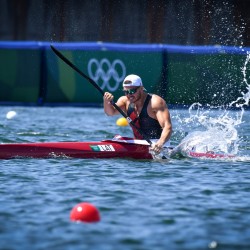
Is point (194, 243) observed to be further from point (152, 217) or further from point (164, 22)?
point (164, 22)

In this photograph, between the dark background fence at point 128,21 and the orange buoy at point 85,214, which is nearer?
the orange buoy at point 85,214

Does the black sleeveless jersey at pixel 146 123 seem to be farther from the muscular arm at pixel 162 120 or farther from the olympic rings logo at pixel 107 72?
the olympic rings logo at pixel 107 72

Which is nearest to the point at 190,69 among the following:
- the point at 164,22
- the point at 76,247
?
the point at 164,22

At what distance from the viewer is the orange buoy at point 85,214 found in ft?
26.0

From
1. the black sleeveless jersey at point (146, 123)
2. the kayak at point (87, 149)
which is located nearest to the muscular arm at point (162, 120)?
the black sleeveless jersey at point (146, 123)

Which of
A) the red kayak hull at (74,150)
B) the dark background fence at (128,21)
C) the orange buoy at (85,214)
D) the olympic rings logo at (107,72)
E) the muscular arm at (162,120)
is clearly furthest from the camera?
the dark background fence at (128,21)

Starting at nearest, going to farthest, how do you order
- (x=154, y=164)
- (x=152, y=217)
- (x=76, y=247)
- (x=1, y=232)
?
(x=76, y=247) < (x=1, y=232) < (x=152, y=217) < (x=154, y=164)

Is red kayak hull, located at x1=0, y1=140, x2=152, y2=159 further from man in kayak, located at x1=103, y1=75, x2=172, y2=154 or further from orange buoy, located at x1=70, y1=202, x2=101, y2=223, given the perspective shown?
orange buoy, located at x1=70, y1=202, x2=101, y2=223

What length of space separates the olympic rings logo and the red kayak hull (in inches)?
392

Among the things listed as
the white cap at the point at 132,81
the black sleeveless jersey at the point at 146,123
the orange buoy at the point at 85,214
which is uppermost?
the white cap at the point at 132,81

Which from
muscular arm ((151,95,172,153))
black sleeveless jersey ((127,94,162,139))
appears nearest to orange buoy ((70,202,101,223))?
muscular arm ((151,95,172,153))

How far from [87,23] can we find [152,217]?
21788mm

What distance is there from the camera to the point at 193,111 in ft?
71.7

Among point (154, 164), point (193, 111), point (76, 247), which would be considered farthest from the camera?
point (193, 111)
